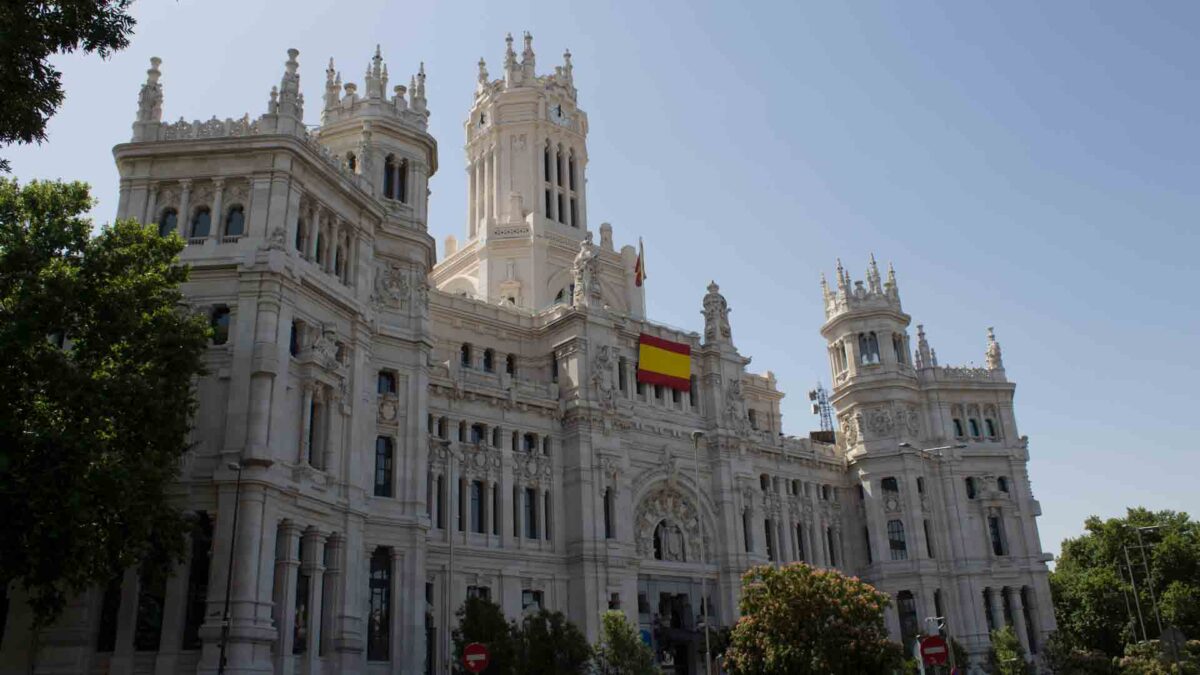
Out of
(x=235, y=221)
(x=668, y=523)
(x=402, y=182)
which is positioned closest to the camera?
(x=235, y=221)

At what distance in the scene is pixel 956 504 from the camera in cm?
7694

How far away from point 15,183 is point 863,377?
62052 mm

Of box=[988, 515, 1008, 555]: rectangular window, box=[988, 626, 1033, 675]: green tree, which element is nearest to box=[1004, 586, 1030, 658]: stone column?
box=[988, 515, 1008, 555]: rectangular window

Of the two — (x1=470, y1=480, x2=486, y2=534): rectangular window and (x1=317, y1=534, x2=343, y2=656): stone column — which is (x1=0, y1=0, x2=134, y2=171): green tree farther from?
(x1=470, y1=480, x2=486, y2=534): rectangular window

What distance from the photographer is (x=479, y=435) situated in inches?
2233

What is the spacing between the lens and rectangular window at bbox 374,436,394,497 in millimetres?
45812

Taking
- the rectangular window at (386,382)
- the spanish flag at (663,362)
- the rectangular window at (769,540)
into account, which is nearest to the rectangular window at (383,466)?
the rectangular window at (386,382)

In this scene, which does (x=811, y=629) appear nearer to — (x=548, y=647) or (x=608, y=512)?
(x=548, y=647)

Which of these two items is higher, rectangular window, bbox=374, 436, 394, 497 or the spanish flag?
the spanish flag

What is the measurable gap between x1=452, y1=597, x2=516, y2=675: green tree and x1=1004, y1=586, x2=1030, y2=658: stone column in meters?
48.7

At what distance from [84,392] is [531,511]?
105 feet

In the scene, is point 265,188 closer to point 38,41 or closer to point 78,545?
point 78,545

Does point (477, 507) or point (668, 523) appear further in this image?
point (668, 523)

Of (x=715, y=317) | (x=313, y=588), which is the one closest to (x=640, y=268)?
(x=715, y=317)
